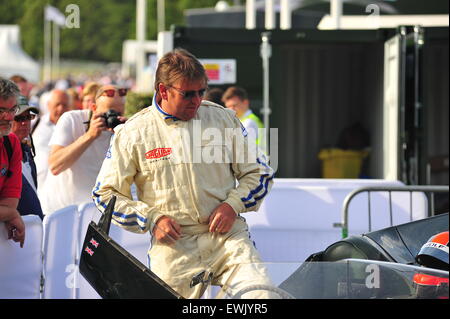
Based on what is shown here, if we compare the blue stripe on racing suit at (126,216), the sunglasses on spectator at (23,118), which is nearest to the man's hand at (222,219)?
the blue stripe on racing suit at (126,216)

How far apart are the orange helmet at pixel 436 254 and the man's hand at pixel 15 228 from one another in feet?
7.04

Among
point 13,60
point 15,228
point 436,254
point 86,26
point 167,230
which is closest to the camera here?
point 436,254

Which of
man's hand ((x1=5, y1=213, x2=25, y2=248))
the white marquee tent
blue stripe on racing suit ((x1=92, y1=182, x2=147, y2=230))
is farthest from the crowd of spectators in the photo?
the white marquee tent

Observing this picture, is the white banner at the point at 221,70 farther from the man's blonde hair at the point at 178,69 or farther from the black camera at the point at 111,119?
the man's blonde hair at the point at 178,69

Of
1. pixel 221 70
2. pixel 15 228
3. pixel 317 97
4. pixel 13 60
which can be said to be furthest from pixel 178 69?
pixel 13 60

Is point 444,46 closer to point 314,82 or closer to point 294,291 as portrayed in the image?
point 314,82

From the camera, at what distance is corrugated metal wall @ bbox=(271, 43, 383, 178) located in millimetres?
13359

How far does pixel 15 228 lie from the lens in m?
4.70

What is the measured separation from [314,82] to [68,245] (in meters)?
8.80

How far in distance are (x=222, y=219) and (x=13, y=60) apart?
3646cm

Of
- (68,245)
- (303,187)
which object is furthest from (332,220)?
(68,245)

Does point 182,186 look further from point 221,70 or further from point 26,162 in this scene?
point 221,70

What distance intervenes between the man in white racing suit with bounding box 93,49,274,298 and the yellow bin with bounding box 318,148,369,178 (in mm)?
9054

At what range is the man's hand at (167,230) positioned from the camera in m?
3.74
